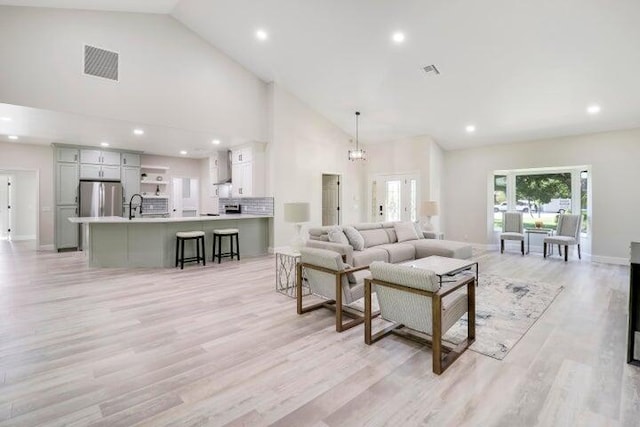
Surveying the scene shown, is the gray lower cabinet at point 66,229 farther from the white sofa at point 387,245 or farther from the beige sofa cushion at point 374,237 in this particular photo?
the beige sofa cushion at point 374,237

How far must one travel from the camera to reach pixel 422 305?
8.27ft

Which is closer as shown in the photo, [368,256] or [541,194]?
[368,256]

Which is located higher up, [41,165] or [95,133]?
[95,133]

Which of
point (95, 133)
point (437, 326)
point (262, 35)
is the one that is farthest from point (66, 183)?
point (437, 326)

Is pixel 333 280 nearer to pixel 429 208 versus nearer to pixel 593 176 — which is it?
pixel 429 208

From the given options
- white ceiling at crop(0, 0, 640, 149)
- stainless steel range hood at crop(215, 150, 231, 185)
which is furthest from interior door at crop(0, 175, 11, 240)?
white ceiling at crop(0, 0, 640, 149)

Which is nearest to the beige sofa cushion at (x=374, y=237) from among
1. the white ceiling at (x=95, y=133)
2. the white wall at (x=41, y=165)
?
the white ceiling at (x=95, y=133)

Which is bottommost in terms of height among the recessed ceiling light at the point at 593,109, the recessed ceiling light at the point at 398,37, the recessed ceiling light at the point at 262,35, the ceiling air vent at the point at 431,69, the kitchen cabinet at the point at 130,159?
the kitchen cabinet at the point at 130,159

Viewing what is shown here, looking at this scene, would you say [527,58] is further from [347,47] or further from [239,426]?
[239,426]

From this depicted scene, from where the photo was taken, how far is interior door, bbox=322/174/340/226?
30.0ft

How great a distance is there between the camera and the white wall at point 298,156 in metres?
7.48

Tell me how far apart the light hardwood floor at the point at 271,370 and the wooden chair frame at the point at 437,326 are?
0.09m

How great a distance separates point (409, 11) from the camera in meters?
4.50

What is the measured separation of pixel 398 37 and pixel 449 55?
0.91 meters
